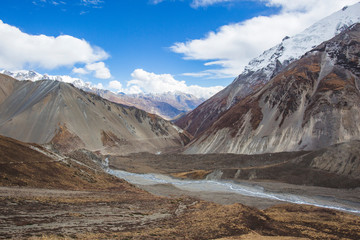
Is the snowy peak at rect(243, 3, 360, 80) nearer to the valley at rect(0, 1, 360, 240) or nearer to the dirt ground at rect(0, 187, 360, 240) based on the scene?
the valley at rect(0, 1, 360, 240)

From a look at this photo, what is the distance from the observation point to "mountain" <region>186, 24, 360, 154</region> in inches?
3280

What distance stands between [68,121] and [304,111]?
9132 centimetres

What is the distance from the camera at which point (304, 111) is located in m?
94.4

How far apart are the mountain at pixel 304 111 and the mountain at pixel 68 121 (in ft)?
125

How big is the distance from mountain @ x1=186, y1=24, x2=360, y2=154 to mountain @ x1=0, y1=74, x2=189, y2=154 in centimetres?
3814

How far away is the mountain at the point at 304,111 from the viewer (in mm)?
83312

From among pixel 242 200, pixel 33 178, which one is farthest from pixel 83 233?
pixel 242 200

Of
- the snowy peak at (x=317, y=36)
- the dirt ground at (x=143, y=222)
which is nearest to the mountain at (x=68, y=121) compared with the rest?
the dirt ground at (x=143, y=222)

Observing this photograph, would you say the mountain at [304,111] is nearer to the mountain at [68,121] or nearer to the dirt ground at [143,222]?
the mountain at [68,121]

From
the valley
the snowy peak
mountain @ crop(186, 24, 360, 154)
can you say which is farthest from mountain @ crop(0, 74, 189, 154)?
the snowy peak

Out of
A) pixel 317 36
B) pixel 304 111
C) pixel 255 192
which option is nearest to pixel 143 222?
pixel 255 192

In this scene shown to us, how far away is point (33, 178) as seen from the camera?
28.5 meters

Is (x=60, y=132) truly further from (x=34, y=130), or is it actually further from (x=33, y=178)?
(x=33, y=178)

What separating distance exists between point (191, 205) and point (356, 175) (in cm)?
3790
